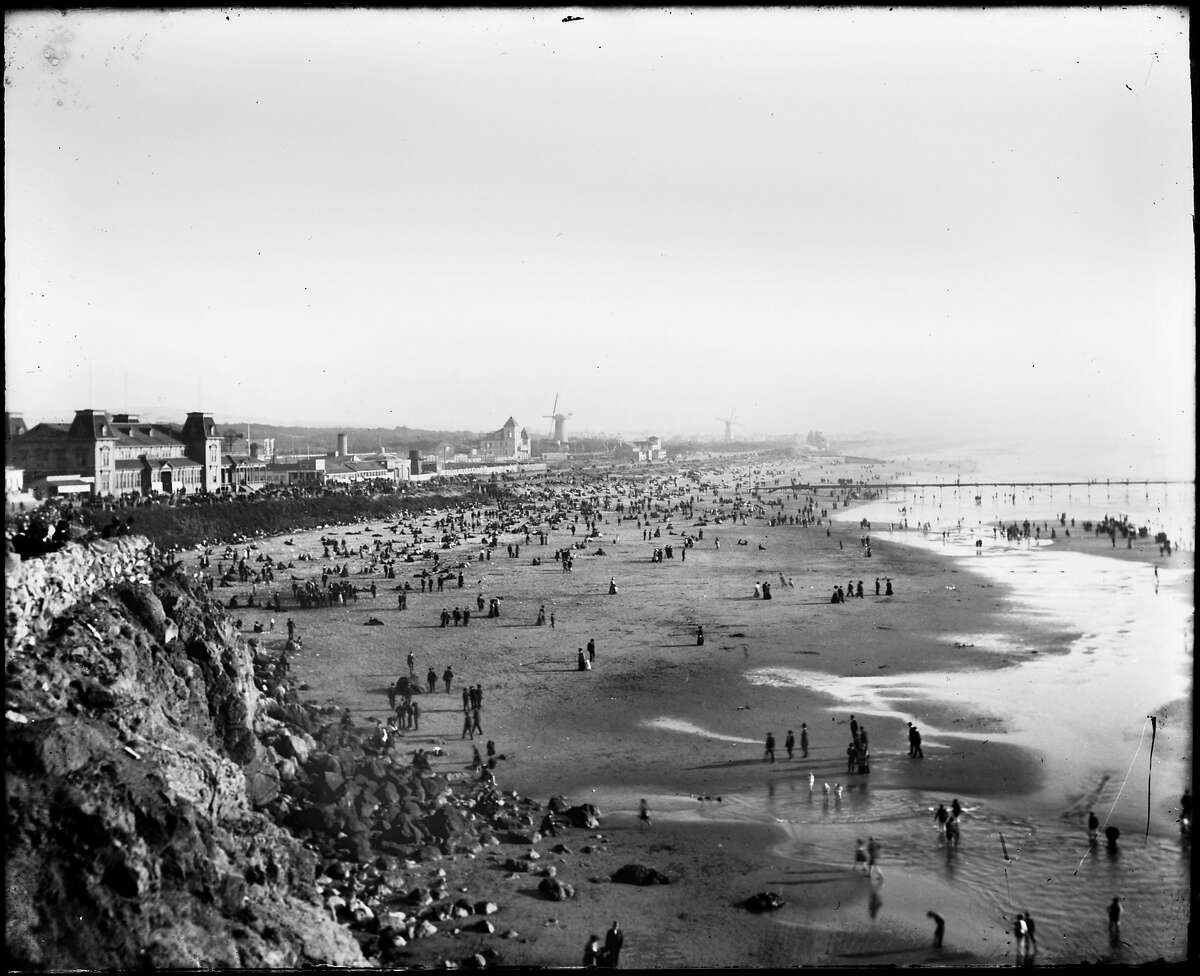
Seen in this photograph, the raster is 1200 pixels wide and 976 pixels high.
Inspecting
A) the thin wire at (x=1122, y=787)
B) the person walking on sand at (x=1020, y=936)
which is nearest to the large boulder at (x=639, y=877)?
the person walking on sand at (x=1020, y=936)

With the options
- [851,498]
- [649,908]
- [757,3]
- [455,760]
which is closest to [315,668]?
[455,760]

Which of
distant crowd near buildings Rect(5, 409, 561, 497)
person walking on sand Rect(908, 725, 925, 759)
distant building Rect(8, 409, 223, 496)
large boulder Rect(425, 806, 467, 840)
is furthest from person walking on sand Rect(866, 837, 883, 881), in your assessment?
distant building Rect(8, 409, 223, 496)

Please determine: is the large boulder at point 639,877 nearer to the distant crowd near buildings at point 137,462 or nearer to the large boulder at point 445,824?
the large boulder at point 445,824

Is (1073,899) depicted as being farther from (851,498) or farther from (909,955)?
(851,498)

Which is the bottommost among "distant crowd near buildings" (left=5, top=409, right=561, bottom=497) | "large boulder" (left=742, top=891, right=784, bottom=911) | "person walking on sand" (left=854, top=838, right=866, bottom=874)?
"large boulder" (left=742, top=891, right=784, bottom=911)

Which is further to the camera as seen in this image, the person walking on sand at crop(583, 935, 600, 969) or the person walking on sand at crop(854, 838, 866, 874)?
the person walking on sand at crop(854, 838, 866, 874)

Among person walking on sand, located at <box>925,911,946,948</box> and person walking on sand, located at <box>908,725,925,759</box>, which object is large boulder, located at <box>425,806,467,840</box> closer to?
person walking on sand, located at <box>925,911,946,948</box>

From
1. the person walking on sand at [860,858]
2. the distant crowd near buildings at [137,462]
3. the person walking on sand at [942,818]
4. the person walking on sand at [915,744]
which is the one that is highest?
the distant crowd near buildings at [137,462]
